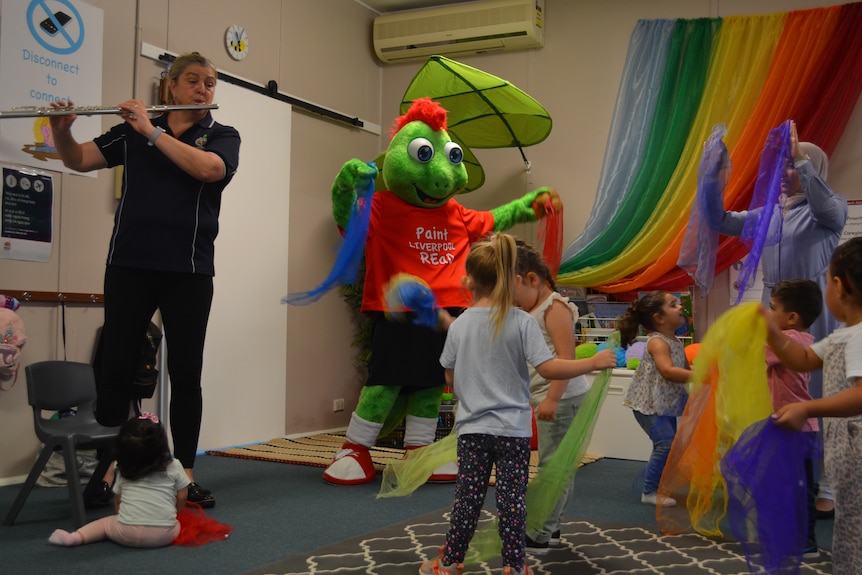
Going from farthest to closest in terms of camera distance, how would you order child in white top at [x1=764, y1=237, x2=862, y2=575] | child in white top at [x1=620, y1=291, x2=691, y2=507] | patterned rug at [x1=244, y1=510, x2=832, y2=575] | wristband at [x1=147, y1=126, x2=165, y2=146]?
child in white top at [x1=620, y1=291, x2=691, y2=507], wristband at [x1=147, y1=126, x2=165, y2=146], patterned rug at [x1=244, y1=510, x2=832, y2=575], child in white top at [x1=764, y1=237, x2=862, y2=575]

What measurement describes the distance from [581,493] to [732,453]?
1.61 m

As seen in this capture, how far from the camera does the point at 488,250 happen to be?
214 centimetres

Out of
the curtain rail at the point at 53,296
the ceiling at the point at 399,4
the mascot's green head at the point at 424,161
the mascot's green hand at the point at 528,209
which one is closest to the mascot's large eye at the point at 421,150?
the mascot's green head at the point at 424,161

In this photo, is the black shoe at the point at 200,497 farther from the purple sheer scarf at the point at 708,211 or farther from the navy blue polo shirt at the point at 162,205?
the purple sheer scarf at the point at 708,211

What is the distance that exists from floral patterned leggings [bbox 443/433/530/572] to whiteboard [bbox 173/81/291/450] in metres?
2.58

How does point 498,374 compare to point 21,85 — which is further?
point 21,85

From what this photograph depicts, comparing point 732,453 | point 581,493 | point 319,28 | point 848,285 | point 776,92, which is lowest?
point 581,493

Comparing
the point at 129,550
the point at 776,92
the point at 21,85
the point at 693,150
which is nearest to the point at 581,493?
the point at 129,550

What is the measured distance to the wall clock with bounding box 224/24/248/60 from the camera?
458cm

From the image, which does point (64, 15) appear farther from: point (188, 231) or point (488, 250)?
point (488, 250)

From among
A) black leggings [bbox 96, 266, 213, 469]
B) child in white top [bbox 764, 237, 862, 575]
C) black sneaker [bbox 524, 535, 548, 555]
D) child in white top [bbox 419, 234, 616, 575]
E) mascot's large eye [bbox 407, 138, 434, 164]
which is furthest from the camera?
mascot's large eye [bbox 407, 138, 434, 164]

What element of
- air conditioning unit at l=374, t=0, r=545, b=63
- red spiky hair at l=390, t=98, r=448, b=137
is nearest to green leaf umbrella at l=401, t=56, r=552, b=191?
red spiky hair at l=390, t=98, r=448, b=137

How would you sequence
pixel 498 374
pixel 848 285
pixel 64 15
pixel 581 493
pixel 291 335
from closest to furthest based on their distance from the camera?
pixel 848 285 < pixel 498 374 < pixel 581 493 < pixel 64 15 < pixel 291 335

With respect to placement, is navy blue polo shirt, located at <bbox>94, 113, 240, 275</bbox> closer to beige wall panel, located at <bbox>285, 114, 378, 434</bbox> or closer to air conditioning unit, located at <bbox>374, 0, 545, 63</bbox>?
beige wall panel, located at <bbox>285, 114, 378, 434</bbox>
